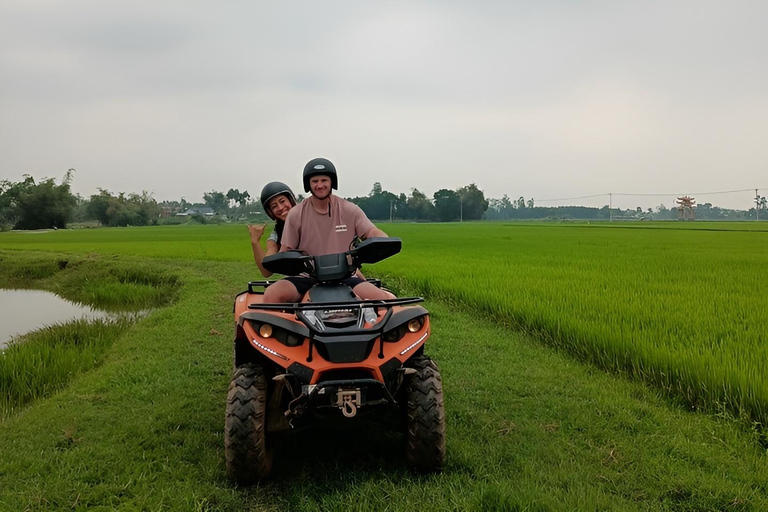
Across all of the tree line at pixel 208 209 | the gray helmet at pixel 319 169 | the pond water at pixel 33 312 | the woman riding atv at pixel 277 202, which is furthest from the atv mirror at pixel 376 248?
the tree line at pixel 208 209

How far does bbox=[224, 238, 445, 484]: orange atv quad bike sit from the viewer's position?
2.76 meters

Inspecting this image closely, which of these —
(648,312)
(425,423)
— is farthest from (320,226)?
(648,312)

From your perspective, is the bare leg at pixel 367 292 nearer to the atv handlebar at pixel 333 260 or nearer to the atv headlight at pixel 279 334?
the atv handlebar at pixel 333 260

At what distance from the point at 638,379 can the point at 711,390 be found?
0.69 meters

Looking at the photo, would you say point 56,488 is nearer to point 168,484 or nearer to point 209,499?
point 168,484

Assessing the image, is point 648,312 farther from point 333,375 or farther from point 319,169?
A: point 333,375

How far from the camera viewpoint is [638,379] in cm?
482

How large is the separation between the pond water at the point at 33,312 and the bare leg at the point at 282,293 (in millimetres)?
6662

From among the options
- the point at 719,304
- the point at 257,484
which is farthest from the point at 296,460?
the point at 719,304

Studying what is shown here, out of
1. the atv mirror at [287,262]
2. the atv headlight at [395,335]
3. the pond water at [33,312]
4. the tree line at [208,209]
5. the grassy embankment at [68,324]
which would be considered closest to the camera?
the atv headlight at [395,335]

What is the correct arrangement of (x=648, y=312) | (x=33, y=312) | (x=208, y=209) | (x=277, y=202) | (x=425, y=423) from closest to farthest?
(x=425, y=423)
(x=277, y=202)
(x=648, y=312)
(x=33, y=312)
(x=208, y=209)

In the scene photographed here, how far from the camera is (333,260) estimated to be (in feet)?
10.9

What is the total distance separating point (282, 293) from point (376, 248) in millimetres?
727

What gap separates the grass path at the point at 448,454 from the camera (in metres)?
2.85
